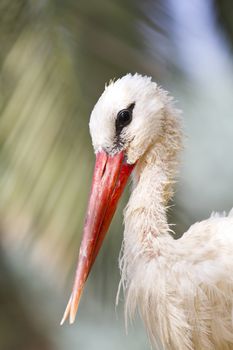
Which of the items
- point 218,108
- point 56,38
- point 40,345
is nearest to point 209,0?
point 218,108

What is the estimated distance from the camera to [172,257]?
5.14ft

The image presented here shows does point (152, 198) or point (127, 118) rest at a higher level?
point (127, 118)

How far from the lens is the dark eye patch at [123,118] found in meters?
1.68

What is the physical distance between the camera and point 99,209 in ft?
5.38

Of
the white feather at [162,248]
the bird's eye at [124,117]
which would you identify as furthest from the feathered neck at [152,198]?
the bird's eye at [124,117]

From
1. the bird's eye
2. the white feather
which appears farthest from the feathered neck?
the bird's eye

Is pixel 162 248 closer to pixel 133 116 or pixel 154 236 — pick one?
pixel 154 236

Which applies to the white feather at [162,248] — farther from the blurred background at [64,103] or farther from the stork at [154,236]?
the blurred background at [64,103]

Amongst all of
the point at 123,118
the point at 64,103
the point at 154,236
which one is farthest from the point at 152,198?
the point at 64,103

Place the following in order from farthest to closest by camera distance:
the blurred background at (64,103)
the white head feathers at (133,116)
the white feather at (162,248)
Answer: the blurred background at (64,103)
the white head feathers at (133,116)
the white feather at (162,248)

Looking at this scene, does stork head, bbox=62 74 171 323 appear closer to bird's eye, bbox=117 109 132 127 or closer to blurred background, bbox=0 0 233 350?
bird's eye, bbox=117 109 132 127

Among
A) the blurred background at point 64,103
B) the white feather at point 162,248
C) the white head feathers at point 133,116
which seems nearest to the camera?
the white feather at point 162,248

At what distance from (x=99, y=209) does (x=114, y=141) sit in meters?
0.19

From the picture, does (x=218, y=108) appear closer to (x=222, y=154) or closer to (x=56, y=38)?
(x=222, y=154)
